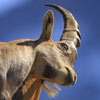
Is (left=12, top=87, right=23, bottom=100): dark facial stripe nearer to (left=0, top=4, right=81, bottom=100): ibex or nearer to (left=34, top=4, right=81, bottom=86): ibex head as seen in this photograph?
(left=0, top=4, right=81, bottom=100): ibex

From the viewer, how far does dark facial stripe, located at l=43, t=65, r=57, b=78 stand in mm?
4846

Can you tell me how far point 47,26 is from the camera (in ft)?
17.1

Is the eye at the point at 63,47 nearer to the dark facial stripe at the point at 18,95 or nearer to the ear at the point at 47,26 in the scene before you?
the ear at the point at 47,26

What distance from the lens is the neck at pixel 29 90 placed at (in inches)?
186

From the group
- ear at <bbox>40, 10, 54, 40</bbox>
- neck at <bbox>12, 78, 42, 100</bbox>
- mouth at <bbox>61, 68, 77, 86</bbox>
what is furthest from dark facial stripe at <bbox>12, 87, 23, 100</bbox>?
ear at <bbox>40, 10, 54, 40</bbox>

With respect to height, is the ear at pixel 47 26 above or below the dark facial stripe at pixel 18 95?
above

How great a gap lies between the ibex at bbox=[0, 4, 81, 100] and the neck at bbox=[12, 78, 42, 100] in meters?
0.09

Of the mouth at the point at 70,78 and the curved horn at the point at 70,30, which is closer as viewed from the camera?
the mouth at the point at 70,78

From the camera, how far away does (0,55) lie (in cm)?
458

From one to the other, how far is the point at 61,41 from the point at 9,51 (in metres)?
0.96

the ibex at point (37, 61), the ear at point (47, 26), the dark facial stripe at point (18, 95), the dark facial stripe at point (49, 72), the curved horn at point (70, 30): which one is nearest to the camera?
the ibex at point (37, 61)

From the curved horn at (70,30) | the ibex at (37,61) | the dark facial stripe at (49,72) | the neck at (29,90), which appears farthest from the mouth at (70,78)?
the curved horn at (70,30)

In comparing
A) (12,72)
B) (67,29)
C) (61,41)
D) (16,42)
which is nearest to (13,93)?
(12,72)

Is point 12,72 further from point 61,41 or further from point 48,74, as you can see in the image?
point 61,41
